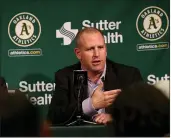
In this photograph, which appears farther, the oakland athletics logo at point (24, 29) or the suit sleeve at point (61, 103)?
the oakland athletics logo at point (24, 29)

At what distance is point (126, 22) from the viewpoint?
187 cm

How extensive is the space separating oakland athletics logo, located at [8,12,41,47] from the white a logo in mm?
137

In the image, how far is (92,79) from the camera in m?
1.89

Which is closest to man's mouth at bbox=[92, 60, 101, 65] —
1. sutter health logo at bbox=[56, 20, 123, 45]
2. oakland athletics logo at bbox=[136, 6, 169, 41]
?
sutter health logo at bbox=[56, 20, 123, 45]

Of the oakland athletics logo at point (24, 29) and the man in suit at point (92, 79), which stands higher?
the oakland athletics logo at point (24, 29)

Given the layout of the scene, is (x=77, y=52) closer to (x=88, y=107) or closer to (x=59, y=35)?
(x=59, y=35)

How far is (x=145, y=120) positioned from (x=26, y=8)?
1548 mm

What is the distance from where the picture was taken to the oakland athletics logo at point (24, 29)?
6.40 ft

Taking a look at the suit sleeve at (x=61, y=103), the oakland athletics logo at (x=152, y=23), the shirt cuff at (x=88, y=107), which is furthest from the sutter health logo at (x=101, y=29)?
the shirt cuff at (x=88, y=107)

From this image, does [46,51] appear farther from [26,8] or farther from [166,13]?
[166,13]

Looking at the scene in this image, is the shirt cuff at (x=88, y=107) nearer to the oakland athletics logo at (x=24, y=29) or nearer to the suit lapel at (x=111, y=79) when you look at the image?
the suit lapel at (x=111, y=79)

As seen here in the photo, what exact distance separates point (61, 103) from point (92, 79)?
0.79 feet

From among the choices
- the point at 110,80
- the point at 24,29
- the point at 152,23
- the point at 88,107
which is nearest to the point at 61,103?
the point at 88,107

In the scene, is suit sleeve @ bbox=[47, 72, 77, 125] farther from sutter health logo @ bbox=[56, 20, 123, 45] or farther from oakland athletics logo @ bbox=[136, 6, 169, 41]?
oakland athletics logo @ bbox=[136, 6, 169, 41]
